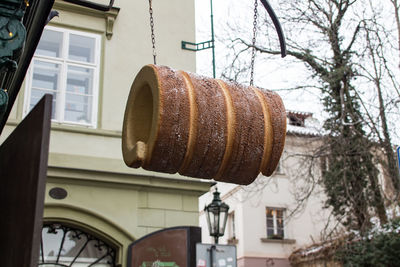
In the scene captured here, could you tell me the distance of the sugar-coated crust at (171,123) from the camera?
2.35 m

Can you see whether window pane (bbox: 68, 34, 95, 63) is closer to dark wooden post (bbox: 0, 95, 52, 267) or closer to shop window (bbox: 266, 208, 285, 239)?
dark wooden post (bbox: 0, 95, 52, 267)

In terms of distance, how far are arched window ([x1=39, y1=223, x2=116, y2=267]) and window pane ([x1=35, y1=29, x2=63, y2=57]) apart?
292cm

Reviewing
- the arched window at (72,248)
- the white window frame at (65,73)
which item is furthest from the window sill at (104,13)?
the arched window at (72,248)

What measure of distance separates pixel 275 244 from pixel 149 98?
20.1m

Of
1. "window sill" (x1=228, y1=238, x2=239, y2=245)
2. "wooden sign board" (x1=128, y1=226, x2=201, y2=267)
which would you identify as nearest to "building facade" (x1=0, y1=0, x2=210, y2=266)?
"wooden sign board" (x1=128, y1=226, x2=201, y2=267)

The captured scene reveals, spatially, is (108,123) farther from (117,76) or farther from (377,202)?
(377,202)

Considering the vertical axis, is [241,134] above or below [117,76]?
below

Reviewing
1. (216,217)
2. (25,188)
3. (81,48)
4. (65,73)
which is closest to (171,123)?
(25,188)

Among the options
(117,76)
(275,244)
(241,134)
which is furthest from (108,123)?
(275,244)

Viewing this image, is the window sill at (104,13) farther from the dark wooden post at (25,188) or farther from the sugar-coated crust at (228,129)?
the sugar-coated crust at (228,129)

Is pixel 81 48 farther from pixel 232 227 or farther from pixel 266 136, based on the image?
pixel 232 227

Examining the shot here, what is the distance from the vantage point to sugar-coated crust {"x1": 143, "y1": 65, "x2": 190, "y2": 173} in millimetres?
2354

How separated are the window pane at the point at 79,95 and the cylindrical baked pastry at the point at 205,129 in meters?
6.63

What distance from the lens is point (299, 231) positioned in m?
22.6
